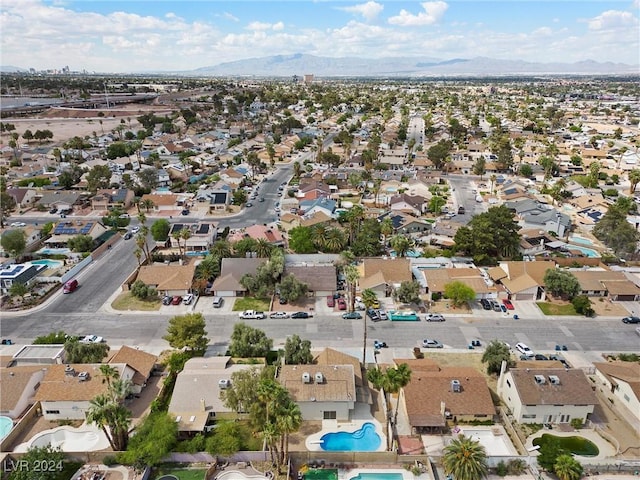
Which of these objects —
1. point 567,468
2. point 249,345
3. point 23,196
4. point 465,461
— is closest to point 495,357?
point 567,468

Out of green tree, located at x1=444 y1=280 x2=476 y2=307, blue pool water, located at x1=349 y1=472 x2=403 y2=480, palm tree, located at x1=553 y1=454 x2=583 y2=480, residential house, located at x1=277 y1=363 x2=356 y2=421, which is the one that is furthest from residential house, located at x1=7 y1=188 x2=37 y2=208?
palm tree, located at x1=553 y1=454 x2=583 y2=480

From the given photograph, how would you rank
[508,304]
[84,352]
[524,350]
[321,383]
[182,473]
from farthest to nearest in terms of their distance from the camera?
[508,304], [524,350], [84,352], [321,383], [182,473]

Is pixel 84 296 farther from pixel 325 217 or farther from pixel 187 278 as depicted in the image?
pixel 325 217

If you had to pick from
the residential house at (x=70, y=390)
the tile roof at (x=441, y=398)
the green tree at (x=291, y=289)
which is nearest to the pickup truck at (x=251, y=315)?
the green tree at (x=291, y=289)

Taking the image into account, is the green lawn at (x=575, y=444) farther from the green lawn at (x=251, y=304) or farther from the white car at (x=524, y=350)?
the green lawn at (x=251, y=304)

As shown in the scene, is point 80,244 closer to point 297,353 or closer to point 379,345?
point 297,353
